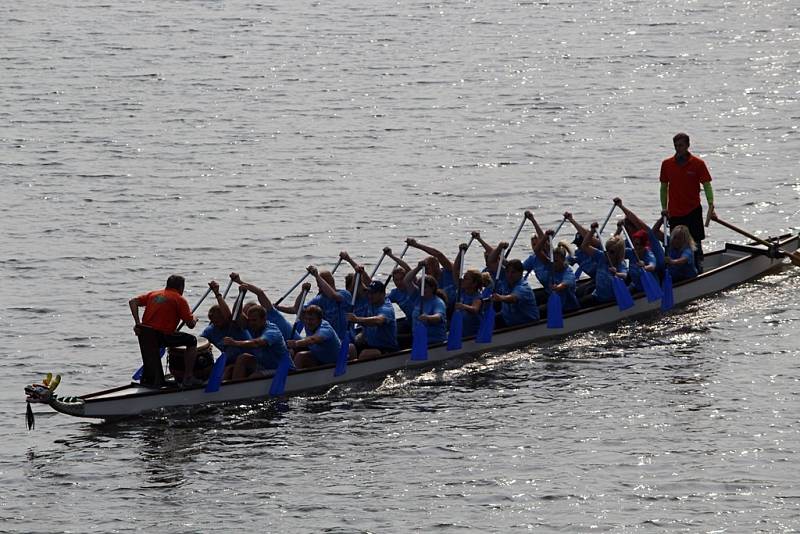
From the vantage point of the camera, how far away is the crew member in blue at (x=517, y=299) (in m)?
24.5

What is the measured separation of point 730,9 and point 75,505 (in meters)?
45.2

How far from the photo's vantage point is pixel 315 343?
2280cm

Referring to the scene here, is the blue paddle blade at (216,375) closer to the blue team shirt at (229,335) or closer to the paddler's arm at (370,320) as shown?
the blue team shirt at (229,335)

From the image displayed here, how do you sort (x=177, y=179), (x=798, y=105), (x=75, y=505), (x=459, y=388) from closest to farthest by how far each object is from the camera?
(x=75, y=505), (x=459, y=388), (x=177, y=179), (x=798, y=105)

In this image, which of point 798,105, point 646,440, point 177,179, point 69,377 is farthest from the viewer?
point 798,105

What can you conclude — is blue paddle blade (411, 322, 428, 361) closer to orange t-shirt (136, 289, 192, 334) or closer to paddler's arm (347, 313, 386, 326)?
paddler's arm (347, 313, 386, 326)

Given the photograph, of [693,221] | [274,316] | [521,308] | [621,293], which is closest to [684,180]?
[693,221]

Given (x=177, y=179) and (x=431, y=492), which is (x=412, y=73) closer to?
(x=177, y=179)

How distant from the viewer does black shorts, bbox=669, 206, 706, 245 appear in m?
27.3

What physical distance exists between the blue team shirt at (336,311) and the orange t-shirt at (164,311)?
2.71 metres

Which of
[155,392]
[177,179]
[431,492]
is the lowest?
[431,492]

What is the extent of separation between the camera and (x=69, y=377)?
25.0m

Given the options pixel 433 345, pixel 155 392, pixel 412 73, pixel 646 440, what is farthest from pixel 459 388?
pixel 412 73

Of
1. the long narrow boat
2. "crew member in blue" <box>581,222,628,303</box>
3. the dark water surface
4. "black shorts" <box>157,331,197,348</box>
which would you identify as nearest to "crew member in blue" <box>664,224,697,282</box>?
the long narrow boat
